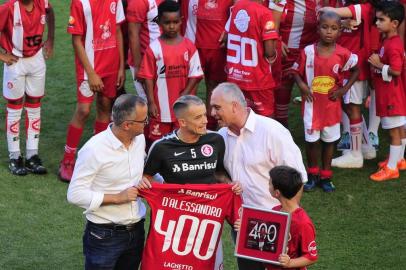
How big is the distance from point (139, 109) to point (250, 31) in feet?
9.85

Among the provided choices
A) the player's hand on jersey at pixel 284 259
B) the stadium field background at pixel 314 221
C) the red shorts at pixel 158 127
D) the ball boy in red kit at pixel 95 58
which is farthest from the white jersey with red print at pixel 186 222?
the ball boy in red kit at pixel 95 58

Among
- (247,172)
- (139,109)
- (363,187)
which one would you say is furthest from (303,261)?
(363,187)

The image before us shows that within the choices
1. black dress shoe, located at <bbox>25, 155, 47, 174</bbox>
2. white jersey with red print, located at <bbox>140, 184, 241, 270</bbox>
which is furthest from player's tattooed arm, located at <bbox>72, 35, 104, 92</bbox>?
white jersey with red print, located at <bbox>140, 184, 241, 270</bbox>

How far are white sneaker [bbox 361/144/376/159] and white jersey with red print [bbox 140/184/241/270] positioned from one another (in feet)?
12.1

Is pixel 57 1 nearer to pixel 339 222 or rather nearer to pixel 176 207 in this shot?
pixel 339 222

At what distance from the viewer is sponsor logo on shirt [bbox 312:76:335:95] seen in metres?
7.77

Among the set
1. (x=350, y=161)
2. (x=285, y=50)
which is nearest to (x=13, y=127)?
(x=285, y=50)

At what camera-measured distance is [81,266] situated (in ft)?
21.7

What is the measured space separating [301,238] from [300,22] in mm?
4031

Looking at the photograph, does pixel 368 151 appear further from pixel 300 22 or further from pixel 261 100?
pixel 300 22

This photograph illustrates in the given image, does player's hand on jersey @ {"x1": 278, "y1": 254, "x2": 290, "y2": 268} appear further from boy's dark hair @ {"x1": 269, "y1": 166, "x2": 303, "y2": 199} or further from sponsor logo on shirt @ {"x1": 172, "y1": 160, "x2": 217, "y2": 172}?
sponsor logo on shirt @ {"x1": 172, "y1": 160, "x2": 217, "y2": 172}

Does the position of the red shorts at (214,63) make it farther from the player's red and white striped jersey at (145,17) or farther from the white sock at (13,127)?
the white sock at (13,127)

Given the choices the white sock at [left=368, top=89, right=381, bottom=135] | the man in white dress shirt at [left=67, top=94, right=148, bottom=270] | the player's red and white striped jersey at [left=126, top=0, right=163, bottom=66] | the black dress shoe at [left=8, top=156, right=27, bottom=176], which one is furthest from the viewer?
the white sock at [left=368, top=89, right=381, bottom=135]

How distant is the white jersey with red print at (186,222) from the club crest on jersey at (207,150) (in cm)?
23
